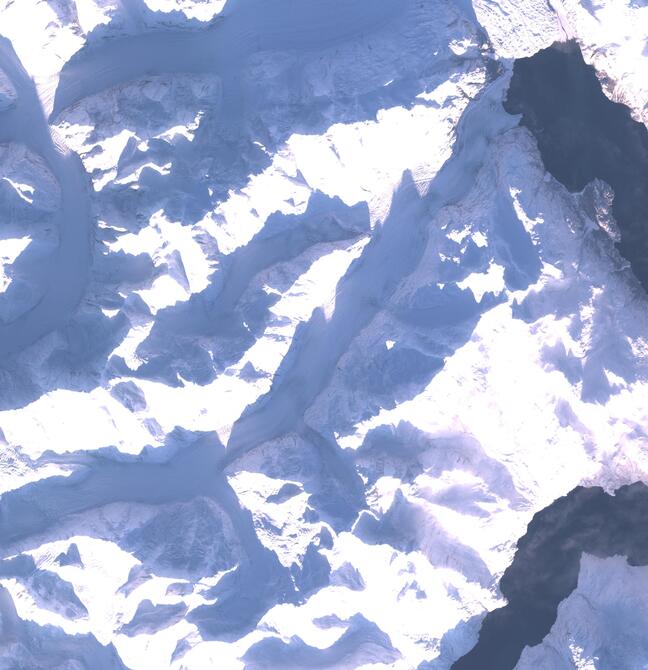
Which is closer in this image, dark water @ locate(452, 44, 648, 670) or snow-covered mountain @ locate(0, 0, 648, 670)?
snow-covered mountain @ locate(0, 0, 648, 670)

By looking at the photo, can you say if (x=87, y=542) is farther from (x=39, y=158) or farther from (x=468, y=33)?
(x=468, y=33)

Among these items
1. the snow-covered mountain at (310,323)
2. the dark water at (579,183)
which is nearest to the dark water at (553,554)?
the dark water at (579,183)

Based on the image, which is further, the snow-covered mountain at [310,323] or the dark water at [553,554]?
the dark water at [553,554]

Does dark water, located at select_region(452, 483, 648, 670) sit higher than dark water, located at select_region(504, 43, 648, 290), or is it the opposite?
dark water, located at select_region(504, 43, 648, 290)

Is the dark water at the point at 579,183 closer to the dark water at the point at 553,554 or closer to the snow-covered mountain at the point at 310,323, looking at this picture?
the dark water at the point at 553,554

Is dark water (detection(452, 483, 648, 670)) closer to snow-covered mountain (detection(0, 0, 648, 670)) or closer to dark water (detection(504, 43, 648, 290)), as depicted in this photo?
snow-covered mountain (detection(0, 0, 648, 670))

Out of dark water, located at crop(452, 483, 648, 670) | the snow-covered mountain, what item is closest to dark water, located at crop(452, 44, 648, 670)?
dark water, located at crop(452, 483, 648, 670)

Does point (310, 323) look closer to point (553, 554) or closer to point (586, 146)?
point (586, 146)
